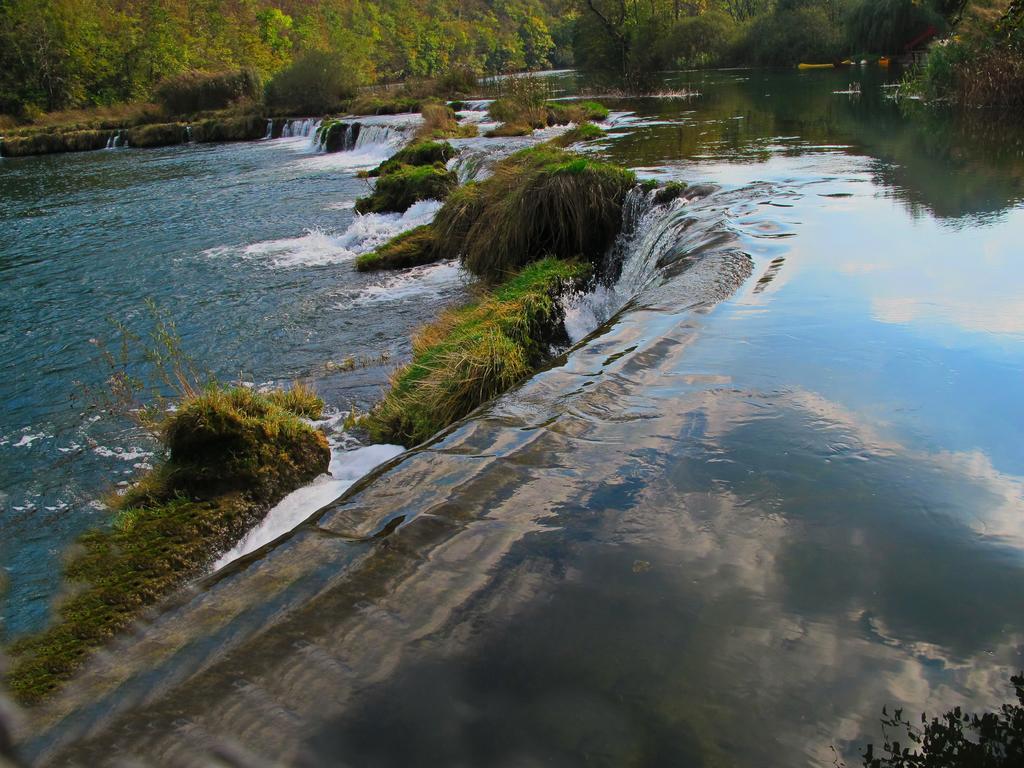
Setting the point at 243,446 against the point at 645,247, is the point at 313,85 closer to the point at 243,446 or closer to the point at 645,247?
the point at 645,247

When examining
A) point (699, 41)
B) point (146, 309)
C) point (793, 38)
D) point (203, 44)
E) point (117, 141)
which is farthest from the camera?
point (203, 44)

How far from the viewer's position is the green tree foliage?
52.0 metres

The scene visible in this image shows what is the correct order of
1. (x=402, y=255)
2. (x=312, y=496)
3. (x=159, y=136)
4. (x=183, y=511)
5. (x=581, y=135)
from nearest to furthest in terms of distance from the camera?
1. (x=183, y=511)
2. (x=312, y=496)
3. (x=402, y=255)
4. (x=581, y=135)
5. (x=159, y=136)

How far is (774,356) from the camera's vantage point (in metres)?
4.90

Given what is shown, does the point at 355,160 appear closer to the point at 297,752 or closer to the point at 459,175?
the point at 459,175

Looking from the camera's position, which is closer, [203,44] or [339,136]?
[339,136]

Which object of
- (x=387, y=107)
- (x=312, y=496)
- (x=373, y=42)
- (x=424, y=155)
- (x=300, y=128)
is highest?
(x=373, y=42)

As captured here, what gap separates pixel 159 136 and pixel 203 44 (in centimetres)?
2977

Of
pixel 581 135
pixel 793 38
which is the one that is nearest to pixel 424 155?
pixel 581 135

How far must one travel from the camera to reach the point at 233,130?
123 ft

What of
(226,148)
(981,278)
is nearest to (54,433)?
(981,278)

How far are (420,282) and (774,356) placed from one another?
691cm

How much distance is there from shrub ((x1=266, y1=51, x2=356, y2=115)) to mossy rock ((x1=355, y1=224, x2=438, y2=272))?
103 feet

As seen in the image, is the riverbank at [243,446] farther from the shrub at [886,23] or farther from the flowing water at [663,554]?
the shrub at [886,23]
